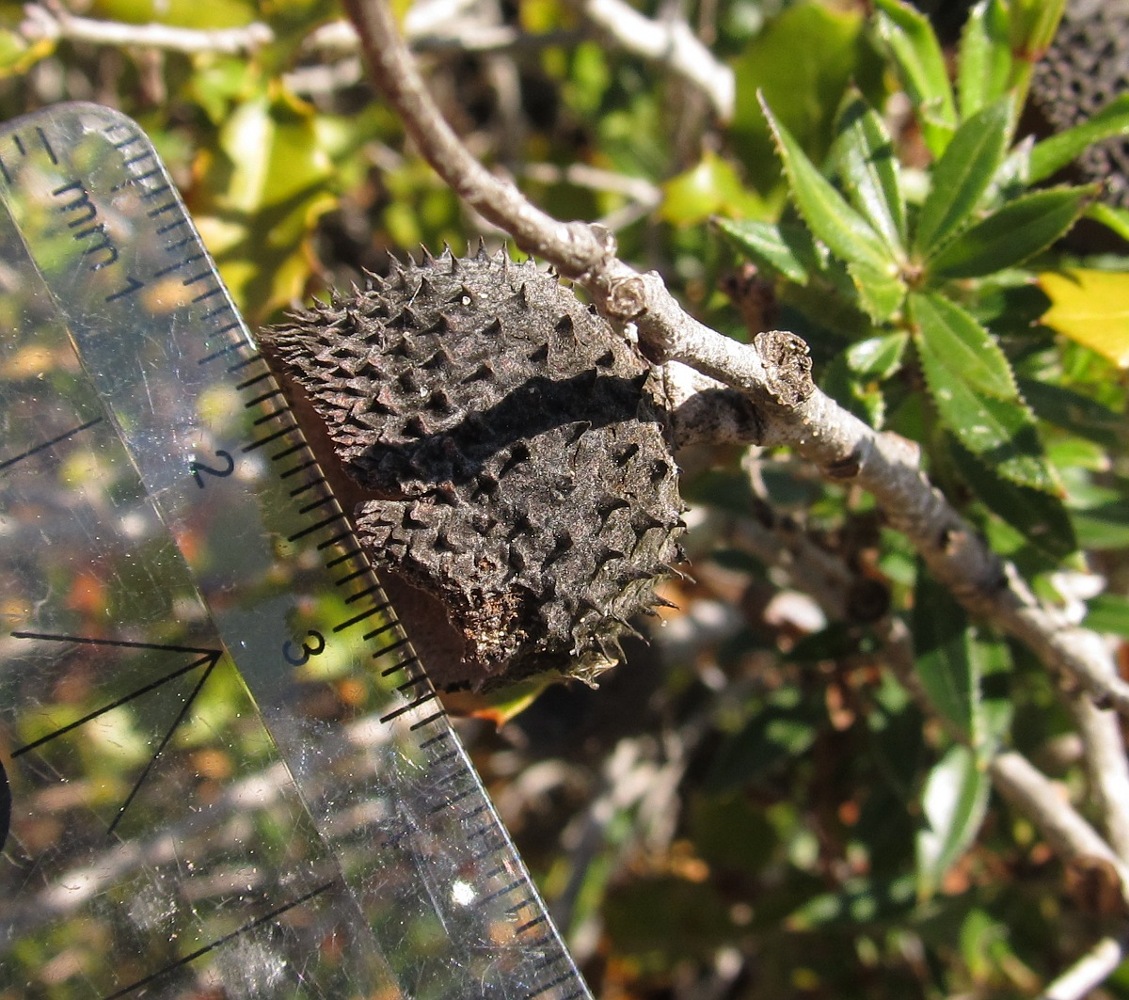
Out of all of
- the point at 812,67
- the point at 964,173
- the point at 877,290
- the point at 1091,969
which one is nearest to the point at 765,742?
the point at 1091,969

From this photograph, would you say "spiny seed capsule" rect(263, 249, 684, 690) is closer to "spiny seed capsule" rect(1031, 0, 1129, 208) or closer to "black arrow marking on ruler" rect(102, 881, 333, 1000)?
"black arrow marking on ruler" rect(102, 881, 333, 1000)

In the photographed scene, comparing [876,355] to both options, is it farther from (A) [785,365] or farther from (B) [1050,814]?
(B) [1050,814]

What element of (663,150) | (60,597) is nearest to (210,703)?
(60,597)

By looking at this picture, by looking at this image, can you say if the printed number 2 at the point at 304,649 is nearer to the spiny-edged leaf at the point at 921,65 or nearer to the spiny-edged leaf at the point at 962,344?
the spiny-edged leaf at the point at 962,344

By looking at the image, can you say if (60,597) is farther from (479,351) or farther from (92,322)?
(479,351)

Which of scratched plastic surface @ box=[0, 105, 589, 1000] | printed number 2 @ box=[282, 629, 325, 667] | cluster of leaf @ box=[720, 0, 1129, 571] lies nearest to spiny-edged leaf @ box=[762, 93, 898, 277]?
cluster of leaf @ box=[720, 0, 1129, 571]

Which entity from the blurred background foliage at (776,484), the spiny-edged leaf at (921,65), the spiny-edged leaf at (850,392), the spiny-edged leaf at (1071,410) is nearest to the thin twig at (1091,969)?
the blurred background foliage at (776,484)
